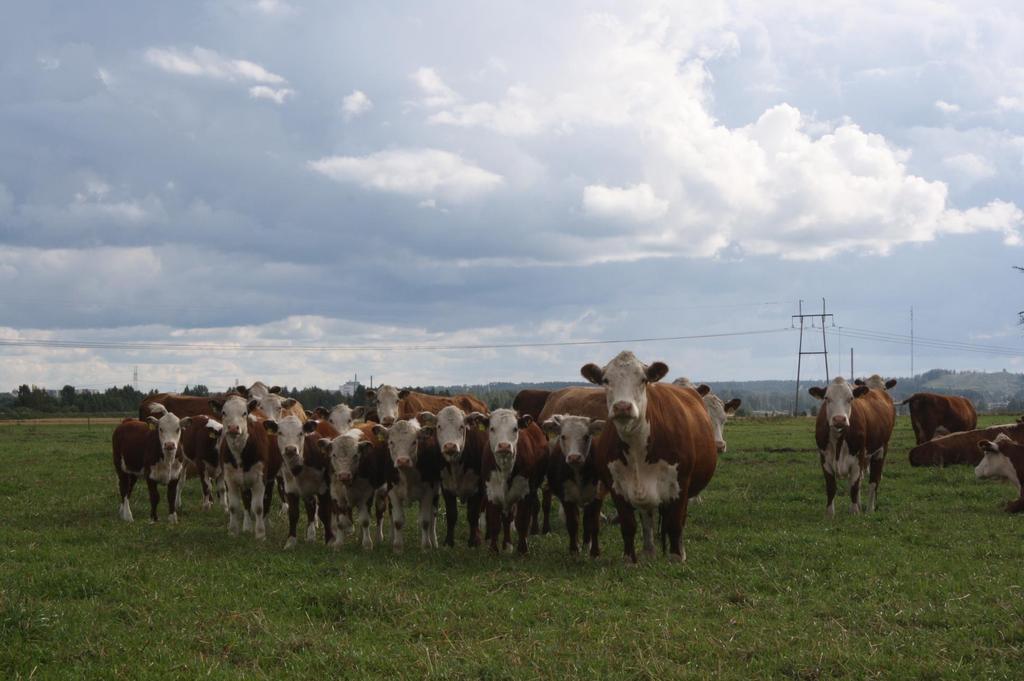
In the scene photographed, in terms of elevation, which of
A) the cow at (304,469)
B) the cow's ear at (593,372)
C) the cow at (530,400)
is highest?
the cow's ear at (593,372)

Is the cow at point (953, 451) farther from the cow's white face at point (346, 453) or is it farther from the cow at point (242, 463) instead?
the cow at point (242, 463)

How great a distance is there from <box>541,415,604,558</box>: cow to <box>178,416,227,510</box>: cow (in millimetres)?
5966

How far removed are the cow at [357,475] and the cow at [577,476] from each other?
2400 millimetres

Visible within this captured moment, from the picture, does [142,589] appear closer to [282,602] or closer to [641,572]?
[282,602]

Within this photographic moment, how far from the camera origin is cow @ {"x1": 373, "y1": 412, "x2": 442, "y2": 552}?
12750 millimetres

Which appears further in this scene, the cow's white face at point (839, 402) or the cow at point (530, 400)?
the cow at point (530, 400)

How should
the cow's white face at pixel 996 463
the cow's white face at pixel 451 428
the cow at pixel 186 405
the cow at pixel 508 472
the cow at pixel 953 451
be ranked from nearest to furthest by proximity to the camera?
the cow at pixel 508 472 < the cow's white face at pixel 451 428 < the cow's white face at pixel 996 463 < the cow at pixel 186 405 < the cow at pixel 953 451

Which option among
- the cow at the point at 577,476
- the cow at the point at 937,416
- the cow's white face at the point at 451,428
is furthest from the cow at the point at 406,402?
the cow at the point at 937,416

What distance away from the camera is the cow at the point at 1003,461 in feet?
55.1

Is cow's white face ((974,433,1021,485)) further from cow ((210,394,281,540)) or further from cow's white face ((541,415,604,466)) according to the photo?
cow ((210,394,281,540))

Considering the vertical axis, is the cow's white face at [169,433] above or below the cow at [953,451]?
above

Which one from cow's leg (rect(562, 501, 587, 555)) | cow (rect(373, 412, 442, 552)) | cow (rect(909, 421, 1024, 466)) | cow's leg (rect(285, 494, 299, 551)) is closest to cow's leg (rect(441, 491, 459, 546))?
cow (rect(373, 412, 442, 552))

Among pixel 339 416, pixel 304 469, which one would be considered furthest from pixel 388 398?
pixel 304 469

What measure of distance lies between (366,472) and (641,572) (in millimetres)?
4609
